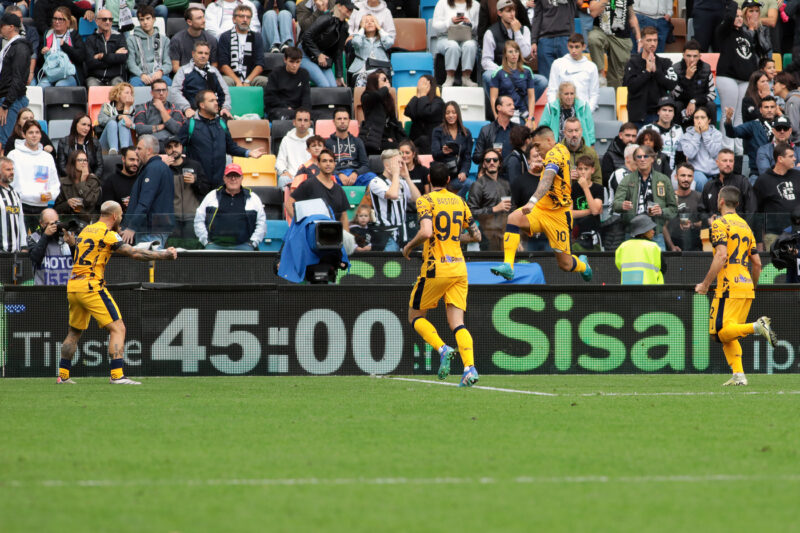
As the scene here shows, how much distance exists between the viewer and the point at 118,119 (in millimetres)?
18453

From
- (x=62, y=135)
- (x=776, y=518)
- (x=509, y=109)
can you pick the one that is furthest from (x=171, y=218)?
(x=776, y=518)

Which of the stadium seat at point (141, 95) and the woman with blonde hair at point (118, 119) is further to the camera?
the stadium seat at point (141, 95)

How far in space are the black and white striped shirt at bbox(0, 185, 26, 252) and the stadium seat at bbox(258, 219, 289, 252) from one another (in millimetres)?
3159

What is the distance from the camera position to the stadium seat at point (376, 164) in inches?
732

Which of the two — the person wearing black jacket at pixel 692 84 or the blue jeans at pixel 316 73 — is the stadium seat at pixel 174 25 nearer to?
the blue jeans at pixel 316 73

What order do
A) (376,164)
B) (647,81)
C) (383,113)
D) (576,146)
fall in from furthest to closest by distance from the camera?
(647,81), (383,113), (376,164), (576,146)

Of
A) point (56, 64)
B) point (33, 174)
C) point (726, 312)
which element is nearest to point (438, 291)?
point (726, 312)

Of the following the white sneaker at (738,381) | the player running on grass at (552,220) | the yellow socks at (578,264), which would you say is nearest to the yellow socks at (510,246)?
the player running on grass at (552,220)

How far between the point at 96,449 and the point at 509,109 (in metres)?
12.3

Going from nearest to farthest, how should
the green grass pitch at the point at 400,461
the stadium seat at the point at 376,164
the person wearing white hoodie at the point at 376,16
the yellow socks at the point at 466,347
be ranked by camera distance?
the green grass pitch at the point at 400,461
the yellow socks at the point at 466,347
the stadium seat at the point at 376,164
the person wearing white hoodie at the point at 376,16

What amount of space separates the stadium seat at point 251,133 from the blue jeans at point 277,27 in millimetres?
2344

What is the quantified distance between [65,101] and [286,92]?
3.65 metres

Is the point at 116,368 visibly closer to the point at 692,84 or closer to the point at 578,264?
the point at 578,264

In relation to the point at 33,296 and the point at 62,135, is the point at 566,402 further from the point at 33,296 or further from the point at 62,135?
the point at 62,135
